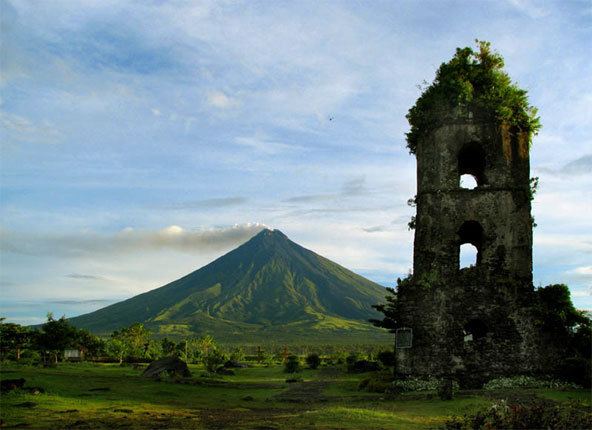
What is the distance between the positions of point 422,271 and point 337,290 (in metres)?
164

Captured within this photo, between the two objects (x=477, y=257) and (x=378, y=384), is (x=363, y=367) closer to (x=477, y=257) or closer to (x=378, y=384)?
(x=378, y=384)

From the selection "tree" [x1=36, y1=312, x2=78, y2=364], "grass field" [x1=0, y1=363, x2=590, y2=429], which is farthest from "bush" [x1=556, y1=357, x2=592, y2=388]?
"tree" [x1=36, y1=312, x2=78, y2=364]

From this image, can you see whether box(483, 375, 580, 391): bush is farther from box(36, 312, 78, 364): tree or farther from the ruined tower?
box(36, 312, 78, 364): tree

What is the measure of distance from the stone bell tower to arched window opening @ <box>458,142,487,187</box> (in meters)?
0.16

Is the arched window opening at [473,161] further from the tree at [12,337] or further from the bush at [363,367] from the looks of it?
the tree at [12,337]

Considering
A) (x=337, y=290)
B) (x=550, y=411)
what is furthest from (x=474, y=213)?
(x=337, y=290)

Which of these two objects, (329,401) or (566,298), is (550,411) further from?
(566,298)

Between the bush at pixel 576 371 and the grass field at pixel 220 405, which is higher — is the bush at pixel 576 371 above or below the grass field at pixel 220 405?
above

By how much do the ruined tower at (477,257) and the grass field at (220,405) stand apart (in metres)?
2.37

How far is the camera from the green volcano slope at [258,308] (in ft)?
462

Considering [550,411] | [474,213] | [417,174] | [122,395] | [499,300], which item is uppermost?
[417,174]

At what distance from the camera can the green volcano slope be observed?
141m

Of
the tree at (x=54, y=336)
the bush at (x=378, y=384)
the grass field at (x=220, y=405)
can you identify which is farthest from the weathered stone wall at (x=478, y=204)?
the tree at (x=54, y=336)

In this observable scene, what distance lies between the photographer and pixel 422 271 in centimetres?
2250
